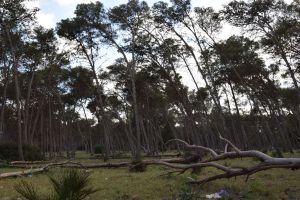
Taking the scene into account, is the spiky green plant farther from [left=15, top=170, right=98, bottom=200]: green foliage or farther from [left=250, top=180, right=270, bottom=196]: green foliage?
[left=250, top=180, right=270, bottom=196]: green foliage

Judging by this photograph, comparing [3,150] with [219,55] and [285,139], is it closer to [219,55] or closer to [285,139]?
[219,55]

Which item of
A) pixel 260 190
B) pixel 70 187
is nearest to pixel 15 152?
pixel 260 190

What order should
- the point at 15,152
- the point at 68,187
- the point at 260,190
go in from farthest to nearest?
1. the point at 15,152
2. the point at 260,190
3. the point at 68,187

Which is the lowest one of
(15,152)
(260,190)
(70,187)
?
(260,190)

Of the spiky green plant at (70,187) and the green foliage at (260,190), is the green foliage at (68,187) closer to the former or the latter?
the spiky green plant at (70,187)

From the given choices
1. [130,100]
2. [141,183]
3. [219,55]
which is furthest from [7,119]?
[141,183]

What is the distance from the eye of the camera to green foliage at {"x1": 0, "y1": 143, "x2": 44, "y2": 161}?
27.1m

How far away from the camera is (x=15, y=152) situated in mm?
27656

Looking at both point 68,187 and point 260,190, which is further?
point 260,190

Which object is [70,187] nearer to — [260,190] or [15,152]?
[260,190]

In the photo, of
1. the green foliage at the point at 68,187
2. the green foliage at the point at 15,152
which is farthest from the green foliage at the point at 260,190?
the green foliage at the point at 15,152

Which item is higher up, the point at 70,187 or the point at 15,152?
the point at 15,152

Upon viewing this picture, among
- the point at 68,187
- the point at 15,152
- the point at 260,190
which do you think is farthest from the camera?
the point at 15,152

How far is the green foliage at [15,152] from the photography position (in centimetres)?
2706
